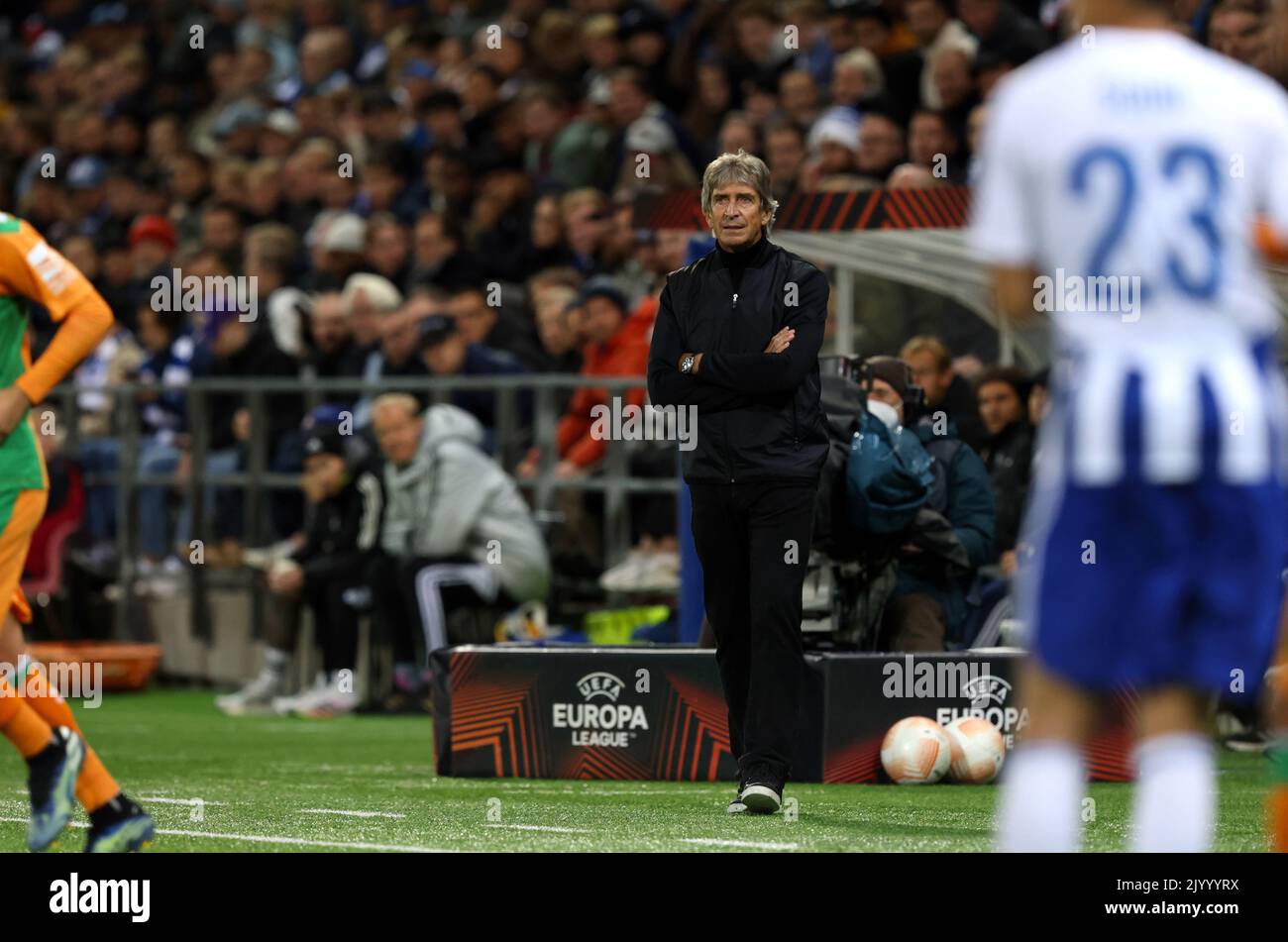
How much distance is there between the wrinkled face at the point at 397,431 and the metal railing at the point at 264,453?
69 cm

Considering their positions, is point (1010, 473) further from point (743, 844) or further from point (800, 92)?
point (743, 844)

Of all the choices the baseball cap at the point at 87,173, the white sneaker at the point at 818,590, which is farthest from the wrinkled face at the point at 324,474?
the baseball cap at the point at 87,173

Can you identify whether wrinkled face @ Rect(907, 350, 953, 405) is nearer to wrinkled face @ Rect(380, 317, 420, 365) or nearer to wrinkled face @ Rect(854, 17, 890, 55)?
wrinkled face @ Rect(854, 17, 890, 55)

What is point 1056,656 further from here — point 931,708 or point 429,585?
point 429,585

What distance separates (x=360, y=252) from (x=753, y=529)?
985 cm

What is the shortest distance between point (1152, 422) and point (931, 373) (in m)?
7.58

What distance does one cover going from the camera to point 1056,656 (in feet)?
14.7

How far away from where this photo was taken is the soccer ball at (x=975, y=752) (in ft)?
32.1

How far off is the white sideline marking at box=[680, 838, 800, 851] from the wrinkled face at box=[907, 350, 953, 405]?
15.9 feet

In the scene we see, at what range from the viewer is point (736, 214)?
27.8 feet

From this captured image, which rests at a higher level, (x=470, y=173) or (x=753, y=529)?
(x=470, y=173)

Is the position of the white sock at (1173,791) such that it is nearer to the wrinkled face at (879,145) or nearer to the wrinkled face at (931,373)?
the wrinkled face at (931,373)

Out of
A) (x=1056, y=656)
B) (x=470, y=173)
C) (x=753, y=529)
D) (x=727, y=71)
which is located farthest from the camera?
(x=470, y=173)
